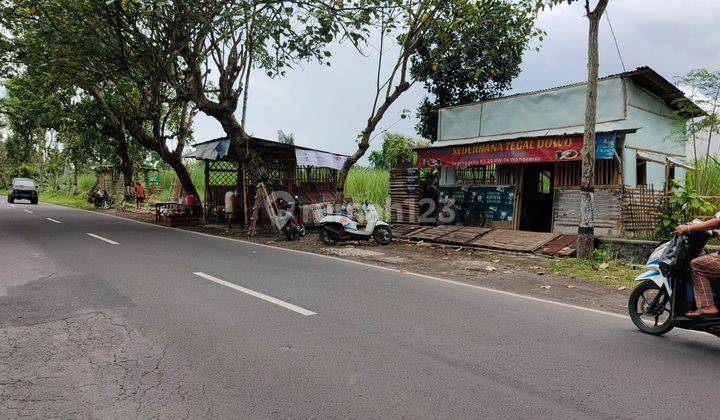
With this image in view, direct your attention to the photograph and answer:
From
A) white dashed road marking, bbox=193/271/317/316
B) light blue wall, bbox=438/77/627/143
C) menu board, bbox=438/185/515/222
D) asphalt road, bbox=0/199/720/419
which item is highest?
light blue wall, bbox=438/77/627/143

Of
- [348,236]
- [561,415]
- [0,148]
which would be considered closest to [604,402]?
[561,415]

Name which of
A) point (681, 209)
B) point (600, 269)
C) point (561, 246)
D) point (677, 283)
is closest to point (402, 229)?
point (561, 246)

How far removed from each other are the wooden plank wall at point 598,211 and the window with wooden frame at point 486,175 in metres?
1.71

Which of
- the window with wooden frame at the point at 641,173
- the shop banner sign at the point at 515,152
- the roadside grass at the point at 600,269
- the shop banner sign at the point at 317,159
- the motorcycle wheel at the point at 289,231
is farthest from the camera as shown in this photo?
the shop banner sign at the point at 317,159

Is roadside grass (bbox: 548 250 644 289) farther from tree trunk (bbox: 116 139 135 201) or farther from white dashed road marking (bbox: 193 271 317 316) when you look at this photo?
tree trunk (bbox: 116 139 135 201)

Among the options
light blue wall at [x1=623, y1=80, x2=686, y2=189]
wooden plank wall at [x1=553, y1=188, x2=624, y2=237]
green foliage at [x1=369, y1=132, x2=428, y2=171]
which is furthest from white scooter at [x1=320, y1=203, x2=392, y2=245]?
green foliage at [x1=369, y1=132, x2=428, y2=171]

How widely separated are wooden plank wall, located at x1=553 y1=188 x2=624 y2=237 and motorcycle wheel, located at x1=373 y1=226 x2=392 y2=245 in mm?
4430

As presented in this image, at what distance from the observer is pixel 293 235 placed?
43.0 ft

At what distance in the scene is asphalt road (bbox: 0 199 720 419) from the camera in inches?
120

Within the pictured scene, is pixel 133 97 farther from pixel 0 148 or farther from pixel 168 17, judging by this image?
pixel 0 148

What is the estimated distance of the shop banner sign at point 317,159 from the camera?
15445mm

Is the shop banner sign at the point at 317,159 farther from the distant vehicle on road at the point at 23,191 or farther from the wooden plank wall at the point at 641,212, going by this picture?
the distant vehicle on road at the point at 23,191

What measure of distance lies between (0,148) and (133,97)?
49525 mm

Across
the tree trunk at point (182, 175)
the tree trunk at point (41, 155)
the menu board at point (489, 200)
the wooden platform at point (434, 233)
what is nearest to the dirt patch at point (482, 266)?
the wooden platform at point (434, 233)
